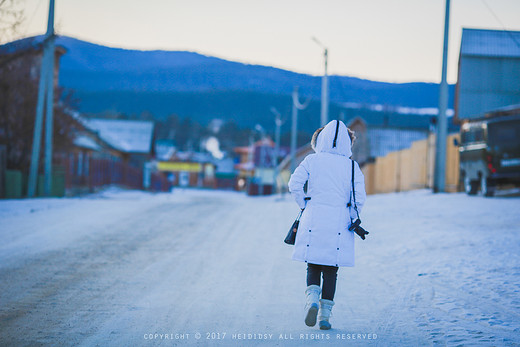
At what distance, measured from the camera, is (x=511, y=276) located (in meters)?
7.48

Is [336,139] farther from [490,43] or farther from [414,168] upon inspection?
[490,43]

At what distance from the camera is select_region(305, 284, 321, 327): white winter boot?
18.1 feet

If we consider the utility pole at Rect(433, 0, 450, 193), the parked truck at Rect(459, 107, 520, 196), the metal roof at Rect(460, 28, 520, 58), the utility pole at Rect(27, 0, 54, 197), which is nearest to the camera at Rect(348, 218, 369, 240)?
the parked truck at Rect(459, 107, 520, 196)

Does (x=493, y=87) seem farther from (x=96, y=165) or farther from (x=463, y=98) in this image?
(x=96, y=165)

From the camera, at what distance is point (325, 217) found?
5684 mm

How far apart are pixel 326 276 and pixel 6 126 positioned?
2035 centimetres

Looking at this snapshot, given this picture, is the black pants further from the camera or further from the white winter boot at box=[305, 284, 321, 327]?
the camera

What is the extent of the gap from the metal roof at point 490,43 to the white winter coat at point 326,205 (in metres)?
29.2

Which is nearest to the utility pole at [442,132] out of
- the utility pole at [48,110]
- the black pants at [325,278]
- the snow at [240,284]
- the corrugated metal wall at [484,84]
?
the snow at [240,284]

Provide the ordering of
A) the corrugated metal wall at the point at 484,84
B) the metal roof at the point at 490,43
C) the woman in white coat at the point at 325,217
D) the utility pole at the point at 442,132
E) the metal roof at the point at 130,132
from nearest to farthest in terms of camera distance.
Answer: the woman in white coat at the point at 325,217 < the utility pole at the point at 442,132 < the corrugated metal wall at the point at 484,84 < the metal roof at the point at 490,43 < the metal roof at the point at 130,132

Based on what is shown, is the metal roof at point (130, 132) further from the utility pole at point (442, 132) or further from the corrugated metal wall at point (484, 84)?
the utility pole at point (442, 132)

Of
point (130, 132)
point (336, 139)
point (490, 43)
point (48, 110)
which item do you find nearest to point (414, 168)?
point (490, 43)

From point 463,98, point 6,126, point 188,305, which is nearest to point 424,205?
point 188,305

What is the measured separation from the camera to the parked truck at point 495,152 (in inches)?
713
